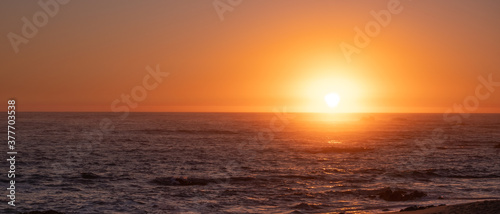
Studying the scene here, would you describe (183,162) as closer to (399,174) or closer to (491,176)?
(399,174)

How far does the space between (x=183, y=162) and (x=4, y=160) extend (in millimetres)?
18133

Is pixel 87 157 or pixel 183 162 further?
pixel 87 157

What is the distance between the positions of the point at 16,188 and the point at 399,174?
1207 inches

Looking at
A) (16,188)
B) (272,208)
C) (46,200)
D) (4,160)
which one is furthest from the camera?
(4,160)

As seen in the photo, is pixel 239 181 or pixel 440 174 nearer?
pixel 239 181

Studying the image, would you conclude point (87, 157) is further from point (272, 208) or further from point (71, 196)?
point (272, 208)

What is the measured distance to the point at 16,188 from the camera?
95.8ft

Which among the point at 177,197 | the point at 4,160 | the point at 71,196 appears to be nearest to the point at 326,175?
the point at 177,197

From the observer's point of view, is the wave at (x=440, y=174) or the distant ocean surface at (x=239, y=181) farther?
the wave at (x=440, y=174)

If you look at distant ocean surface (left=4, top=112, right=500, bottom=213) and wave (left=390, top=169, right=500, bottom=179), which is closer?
distant ocean surface (left=4, top=112, right=500, bottom=213)

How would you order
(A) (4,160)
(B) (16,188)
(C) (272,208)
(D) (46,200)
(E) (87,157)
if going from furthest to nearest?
1. (E) (87,157)
2. (A) (4,160)
3. (B) (16,188)
4. (D) (46,200)
5. (C) (272,208)

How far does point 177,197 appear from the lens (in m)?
27.2

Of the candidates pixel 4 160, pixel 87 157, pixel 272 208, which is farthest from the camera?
pixel 87 157

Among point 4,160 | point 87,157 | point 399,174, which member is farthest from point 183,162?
point 399,174
